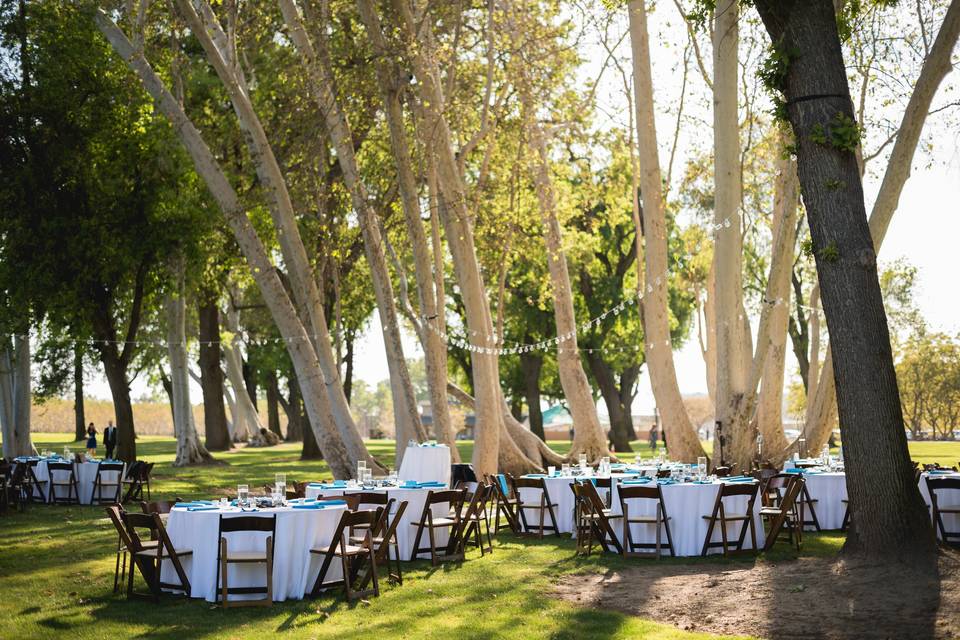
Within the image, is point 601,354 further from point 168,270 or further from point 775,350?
point 168,270

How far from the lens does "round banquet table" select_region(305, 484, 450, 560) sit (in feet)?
37.9

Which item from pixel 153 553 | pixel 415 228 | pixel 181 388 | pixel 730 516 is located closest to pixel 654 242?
pixel 415 228

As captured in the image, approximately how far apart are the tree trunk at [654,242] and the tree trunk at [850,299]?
34.8ft

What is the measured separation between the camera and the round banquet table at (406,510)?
37.9 feet

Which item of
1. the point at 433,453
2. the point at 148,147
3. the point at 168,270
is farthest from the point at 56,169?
the point at 433,453

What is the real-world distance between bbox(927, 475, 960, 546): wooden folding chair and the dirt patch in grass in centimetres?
318

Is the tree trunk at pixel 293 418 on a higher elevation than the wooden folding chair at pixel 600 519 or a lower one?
higher

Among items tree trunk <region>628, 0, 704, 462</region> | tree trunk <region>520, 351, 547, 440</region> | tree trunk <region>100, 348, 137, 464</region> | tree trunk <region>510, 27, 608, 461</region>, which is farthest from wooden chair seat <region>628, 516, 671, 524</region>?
tree trunk <region>520, 351, 547, 440</region>

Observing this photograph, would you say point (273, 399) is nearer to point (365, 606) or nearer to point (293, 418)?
point (293, 418)

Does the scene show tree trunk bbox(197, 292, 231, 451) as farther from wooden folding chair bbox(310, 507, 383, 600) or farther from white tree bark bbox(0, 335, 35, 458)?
wooden folding chair bbox(310, 507, 383, 600)

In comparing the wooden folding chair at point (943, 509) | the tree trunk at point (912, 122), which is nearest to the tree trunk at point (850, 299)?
the wooden folding chair at point (943, 509)

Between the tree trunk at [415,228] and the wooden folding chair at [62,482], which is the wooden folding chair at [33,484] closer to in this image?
the wooden folding chair at [62,482]

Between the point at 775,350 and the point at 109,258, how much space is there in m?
14.4

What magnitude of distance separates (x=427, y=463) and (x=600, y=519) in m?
4.43
